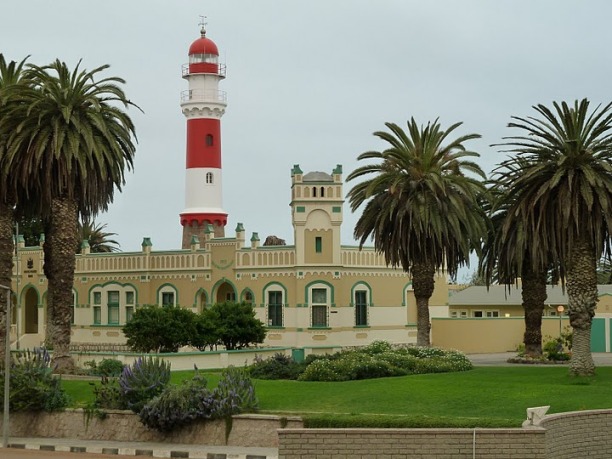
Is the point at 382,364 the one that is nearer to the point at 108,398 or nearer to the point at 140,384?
the point at 140,384

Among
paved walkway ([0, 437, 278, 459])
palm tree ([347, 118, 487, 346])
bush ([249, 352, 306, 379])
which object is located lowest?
paved walkway ([0, 437, 278, 459])

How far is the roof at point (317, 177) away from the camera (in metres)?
60.0

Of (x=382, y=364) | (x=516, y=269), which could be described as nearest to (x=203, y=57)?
(x=516, y=269)

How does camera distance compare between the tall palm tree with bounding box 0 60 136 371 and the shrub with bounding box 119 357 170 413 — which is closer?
the shrub with bounding box 119 357 170 413

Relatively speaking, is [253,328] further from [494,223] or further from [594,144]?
[594,144]

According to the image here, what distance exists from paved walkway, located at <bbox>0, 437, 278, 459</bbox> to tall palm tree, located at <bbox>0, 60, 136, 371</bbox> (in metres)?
11.7

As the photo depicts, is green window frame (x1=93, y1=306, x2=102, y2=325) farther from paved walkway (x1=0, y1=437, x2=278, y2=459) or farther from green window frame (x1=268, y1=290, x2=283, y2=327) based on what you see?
paved walkway (x1=0, y1=437, x2=278, y2=459)

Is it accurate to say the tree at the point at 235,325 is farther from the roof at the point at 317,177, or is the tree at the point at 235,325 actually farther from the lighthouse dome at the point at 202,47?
the lighthouse dome at the point at 202,47

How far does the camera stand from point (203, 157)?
73.1 meters

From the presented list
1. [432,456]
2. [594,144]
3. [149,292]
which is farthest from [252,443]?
[149,292]

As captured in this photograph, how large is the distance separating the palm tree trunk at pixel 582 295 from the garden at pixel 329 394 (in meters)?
0.70

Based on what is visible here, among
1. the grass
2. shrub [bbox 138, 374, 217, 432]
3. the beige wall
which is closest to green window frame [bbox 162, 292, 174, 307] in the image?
the beige wall

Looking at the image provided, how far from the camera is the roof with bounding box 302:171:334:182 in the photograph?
60.0 metres

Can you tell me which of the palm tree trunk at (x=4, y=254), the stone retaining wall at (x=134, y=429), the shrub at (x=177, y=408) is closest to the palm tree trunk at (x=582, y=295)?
the stone retaining wall at (x=134, y=429)
